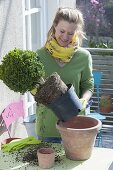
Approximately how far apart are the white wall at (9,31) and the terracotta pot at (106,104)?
173 centimetres

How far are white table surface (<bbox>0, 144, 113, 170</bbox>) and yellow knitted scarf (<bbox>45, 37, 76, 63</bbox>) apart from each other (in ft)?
2.03

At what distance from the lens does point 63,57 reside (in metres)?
2.75

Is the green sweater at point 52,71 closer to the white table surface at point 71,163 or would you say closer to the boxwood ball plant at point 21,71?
the white table surface at point 71,163

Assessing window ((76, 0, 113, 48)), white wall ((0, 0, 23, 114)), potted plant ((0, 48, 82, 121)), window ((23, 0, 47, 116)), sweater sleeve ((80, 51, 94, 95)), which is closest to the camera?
potted plant ((0, 48, 82, 121))

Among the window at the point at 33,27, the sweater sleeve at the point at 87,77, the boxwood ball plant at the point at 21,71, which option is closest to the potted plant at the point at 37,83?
the boxwood ball plant at the point at 21,71

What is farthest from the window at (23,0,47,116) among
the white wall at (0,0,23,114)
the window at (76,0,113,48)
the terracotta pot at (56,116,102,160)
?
the window at (76,0,113,48)

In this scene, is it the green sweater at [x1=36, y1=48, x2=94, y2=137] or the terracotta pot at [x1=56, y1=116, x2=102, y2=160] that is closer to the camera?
the terracotta pot at [x1=56, y1=116, x2=102, y2=160]

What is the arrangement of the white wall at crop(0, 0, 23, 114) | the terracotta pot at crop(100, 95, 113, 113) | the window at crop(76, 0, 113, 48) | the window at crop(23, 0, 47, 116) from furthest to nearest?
the window at crop(76, 0, 113, 48)
the terracotta pot at crop(100, 95, 113, 113)
the window at crop(23, 0, 47, 116)
the white wall at crop(0, 0, 23, 114)

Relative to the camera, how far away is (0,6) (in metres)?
3.42

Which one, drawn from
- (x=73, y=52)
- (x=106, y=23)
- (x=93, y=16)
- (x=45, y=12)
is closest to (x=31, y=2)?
(x=45, y=12)

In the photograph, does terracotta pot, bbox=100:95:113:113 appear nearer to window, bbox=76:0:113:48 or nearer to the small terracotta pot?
window, bbox=76:0:113:48

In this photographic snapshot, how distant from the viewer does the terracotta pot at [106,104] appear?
17.7 ft

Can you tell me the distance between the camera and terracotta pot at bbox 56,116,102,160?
7.61ft

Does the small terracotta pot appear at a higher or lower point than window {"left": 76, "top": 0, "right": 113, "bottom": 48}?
lower
